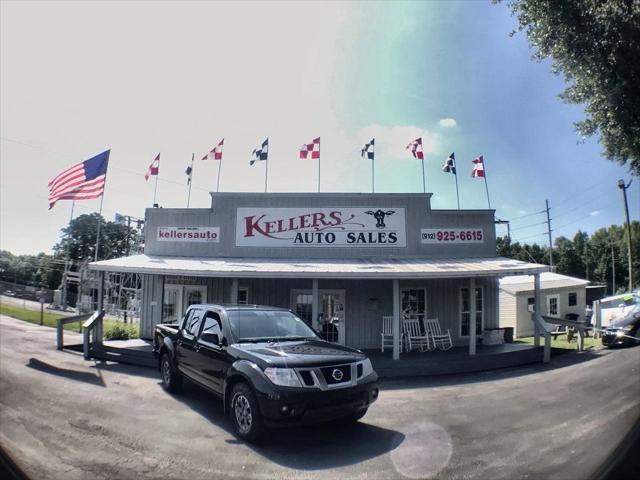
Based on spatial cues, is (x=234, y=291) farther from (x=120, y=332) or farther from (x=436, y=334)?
(x=436, y=334)

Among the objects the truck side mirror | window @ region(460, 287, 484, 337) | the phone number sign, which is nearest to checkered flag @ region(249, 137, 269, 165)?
the truck side mirror

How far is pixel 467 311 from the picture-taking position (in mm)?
4430


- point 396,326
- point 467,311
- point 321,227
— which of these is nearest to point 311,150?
point 321,227

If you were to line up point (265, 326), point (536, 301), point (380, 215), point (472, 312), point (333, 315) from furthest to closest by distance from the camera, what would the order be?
1. point (380, 215)
2. point (472, 312)
3. point (333, 315)
4. point (265, 326)
5. point (536, 301)

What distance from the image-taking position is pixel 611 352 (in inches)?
43.7

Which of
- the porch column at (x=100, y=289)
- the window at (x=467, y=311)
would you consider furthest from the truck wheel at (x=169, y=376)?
the window at (x=467, y=311)

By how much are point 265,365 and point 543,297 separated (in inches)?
88.9

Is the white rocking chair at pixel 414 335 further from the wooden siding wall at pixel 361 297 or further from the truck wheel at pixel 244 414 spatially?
the truck wheel at pixel 244 414

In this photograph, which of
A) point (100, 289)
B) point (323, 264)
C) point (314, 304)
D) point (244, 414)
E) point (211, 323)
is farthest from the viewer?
point (323, 264)

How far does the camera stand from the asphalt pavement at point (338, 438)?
99 cm

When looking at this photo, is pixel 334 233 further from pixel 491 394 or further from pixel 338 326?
pixel 491 394

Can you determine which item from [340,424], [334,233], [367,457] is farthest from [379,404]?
[334,233]

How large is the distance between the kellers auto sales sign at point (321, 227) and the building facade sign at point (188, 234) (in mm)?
370

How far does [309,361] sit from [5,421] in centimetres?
216
